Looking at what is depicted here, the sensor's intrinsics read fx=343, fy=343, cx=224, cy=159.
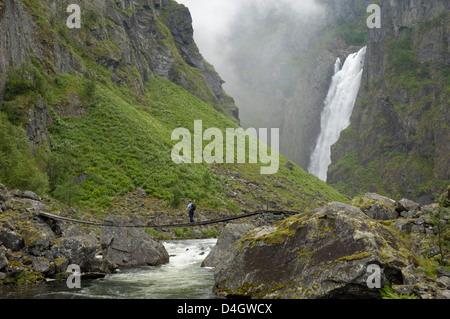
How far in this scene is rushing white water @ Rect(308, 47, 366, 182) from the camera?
149375 mm

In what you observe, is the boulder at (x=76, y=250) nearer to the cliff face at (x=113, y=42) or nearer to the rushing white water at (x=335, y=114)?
the cliff face at (x=113, y=42)

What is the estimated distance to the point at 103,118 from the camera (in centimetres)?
4331

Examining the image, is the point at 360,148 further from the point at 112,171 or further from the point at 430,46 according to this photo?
the point at 112,171

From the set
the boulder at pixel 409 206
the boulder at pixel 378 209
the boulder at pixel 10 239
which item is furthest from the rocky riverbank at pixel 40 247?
the boulder at pixel 409 206

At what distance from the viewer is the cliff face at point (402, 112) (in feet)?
339

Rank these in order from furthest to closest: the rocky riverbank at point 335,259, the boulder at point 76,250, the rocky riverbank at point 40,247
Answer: the boulder at point 76,250 < the rocky riverbank at point 40,247 < the rocky riverbank at point 335,259

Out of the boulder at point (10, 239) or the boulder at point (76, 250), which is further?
the boulder at point (76, 250)

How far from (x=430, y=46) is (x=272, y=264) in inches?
5390

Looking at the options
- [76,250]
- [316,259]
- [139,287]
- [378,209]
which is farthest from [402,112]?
[76,250]

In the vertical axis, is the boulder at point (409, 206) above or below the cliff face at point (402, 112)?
below

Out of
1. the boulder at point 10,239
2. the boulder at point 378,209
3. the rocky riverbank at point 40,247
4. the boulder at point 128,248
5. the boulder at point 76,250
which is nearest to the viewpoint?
the rocky riverbank at point 40,247

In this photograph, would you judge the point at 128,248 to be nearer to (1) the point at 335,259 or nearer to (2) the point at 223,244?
(2) the point at 223,244

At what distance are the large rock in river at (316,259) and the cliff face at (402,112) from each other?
96.0 metres

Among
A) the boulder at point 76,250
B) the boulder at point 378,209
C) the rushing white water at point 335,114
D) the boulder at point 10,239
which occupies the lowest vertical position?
the boulder at point 76,250
